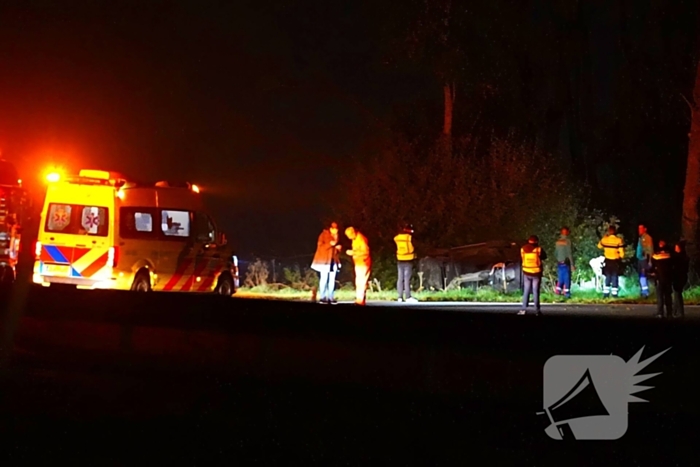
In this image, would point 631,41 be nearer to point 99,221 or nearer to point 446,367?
point 99,221

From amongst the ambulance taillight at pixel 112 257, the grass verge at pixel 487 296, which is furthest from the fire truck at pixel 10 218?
the grass verge at pixel 487 296

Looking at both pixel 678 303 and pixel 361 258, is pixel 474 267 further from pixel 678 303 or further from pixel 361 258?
pixel 678 303

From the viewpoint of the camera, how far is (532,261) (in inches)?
675

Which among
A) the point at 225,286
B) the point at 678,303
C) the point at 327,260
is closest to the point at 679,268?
the point at 678,303

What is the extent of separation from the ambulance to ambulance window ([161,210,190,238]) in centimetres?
2

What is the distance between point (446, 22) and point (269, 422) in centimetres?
2143

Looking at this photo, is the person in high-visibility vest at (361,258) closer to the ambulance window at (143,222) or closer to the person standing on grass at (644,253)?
the ambulance window at (143,222)

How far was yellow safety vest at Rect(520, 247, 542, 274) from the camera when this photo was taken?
17047mm

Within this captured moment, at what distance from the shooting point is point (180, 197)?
65.6ft

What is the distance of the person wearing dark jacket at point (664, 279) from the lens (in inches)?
647

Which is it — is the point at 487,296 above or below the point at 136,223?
below

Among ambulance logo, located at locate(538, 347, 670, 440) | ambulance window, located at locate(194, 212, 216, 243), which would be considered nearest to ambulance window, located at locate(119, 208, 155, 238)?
ambulance window, located at locate(194, 212, 216, 243)

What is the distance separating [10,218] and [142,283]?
4430mm

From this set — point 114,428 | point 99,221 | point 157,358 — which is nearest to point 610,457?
point 114,428
